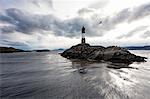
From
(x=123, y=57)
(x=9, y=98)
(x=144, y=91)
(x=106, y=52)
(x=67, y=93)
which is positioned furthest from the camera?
(x=106, y=52)

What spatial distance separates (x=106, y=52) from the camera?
67.0 metres

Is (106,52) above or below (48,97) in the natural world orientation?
above

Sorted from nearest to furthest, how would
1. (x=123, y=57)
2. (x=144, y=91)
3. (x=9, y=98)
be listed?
1. (x=9, y=98)
2. (x=144, y=91)
3. (x=123, y=57)

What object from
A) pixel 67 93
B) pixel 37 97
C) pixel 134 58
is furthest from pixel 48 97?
pixel 134 58

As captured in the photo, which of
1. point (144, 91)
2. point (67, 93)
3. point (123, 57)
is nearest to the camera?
point (67, 93)

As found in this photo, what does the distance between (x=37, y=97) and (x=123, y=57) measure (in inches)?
2027

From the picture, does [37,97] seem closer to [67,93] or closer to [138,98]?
[67,93]

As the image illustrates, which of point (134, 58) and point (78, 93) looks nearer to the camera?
point (78, 93)

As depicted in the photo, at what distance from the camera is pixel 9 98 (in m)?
15.5

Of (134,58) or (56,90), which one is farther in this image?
(134,58)

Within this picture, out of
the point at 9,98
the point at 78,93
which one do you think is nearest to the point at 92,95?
the point at 78,93

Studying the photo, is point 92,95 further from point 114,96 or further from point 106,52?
point 106,52

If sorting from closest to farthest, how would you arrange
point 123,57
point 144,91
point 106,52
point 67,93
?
1. point 67,93
2. point 144,91
3. point 123,57
4. point 106,52

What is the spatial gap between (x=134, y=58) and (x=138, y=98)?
5214 centimetres
